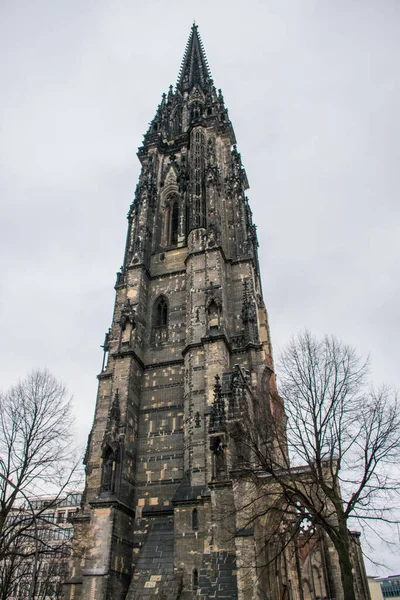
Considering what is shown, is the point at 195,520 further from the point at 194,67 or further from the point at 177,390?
the point at 194,67

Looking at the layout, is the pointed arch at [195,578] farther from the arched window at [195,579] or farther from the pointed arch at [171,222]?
the pointed arch at [171,222]

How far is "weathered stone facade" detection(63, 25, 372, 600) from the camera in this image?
1594cm

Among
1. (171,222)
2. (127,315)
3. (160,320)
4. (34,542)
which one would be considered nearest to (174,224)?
(171,222)

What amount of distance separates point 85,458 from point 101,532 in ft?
15.3

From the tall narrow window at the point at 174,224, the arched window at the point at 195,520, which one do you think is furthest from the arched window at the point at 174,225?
the arched window at the point at 195,520

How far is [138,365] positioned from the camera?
2278 cm

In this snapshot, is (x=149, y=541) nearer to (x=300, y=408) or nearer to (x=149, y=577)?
(x=149, y=577)

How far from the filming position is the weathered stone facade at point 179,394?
15.9m

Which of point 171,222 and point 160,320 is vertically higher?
point 171,222

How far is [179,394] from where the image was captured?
2162cm

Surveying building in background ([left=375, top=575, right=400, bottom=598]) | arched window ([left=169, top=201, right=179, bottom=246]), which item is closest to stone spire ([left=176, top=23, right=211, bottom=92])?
arched window ([left=169, top=201, right=179, bottom=246])

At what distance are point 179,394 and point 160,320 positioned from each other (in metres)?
4.89

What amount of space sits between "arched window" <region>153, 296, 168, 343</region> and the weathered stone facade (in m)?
0.06

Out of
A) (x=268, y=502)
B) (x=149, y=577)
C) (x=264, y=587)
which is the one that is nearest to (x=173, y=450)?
(x=149, y=577)
